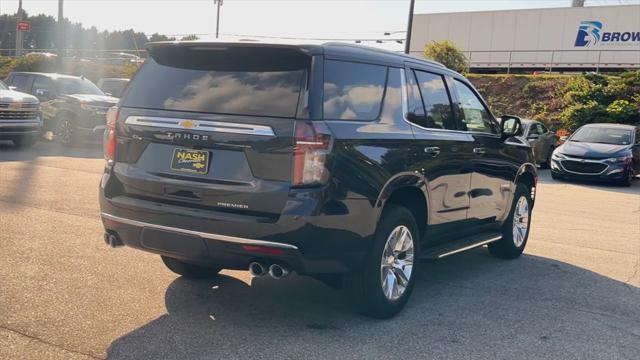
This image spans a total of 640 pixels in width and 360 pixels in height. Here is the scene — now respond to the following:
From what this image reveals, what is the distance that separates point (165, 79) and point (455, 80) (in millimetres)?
2838

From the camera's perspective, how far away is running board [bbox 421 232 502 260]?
5.71 meters

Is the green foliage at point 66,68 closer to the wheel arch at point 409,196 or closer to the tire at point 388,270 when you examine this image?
the wheel arch at point 409,196

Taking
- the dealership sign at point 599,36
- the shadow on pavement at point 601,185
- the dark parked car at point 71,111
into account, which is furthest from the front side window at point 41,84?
the dealership sign at point 599,36

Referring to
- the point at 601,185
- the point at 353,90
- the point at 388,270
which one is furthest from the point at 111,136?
the point at 601,185

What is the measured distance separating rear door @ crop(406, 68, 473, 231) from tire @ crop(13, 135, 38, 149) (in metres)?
12.7

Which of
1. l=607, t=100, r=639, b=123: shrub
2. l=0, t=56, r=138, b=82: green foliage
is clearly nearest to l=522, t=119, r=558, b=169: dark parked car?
l=607, t=100, r=639, b=123: shrub

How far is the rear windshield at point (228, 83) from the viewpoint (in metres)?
4.43

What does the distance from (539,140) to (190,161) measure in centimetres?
1618

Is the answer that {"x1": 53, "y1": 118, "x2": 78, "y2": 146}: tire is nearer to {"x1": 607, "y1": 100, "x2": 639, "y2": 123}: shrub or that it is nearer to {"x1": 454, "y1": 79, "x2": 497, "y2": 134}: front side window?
{"x1": 454, "y1": 79, "x2": 497, "y2": 134}: front side window

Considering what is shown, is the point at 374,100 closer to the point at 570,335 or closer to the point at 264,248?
the point at 264,248

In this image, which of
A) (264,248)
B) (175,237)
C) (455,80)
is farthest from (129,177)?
(455,80)

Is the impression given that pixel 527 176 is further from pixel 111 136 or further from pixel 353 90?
pixel 111 136

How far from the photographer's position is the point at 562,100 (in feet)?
91.8

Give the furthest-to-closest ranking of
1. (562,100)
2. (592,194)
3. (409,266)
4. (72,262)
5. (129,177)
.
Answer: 1. (562,100)
2. (592,194)
3. (72,262)
4. (409,266)
5. (129,177)
